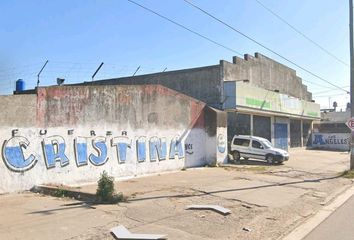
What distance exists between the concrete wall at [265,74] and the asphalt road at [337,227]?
66.6 feet

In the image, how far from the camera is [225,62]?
32.2 meters

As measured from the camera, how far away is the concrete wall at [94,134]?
Answer: 1520cm

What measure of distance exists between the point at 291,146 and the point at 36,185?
35.2 meters

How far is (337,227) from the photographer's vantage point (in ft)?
34.1

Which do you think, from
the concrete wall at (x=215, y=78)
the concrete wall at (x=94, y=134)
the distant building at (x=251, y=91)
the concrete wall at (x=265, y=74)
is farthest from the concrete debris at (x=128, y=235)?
the concrete wall at (x=265, y=74)

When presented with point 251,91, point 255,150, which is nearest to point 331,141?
point 251,91

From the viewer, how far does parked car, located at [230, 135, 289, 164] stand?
99.6 feet

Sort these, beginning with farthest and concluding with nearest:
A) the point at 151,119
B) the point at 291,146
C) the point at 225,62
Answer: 1. the point at 291,146
2. the point at 225,62
3. the point at 151,119

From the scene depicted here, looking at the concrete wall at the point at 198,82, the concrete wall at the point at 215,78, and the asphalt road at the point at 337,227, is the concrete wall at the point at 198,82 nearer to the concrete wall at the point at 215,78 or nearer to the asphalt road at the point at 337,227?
the concrete wall at the point at 215,78

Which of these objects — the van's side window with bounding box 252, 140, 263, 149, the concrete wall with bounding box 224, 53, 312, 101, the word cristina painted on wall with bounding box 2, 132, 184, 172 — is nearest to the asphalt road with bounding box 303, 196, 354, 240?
the word cristina painted on wall with bounding box 2, 132, 184, 172

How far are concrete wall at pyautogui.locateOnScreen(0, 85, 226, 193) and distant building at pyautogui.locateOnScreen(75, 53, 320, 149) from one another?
6197 millimetres

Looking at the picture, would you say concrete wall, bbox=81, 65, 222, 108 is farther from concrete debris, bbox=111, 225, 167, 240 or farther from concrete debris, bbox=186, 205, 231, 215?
concrete debris, bbox=111, 225, 167, 240

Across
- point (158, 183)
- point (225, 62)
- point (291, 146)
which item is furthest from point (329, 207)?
point (291, 146)

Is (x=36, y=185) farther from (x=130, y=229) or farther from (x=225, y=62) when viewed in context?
(x=225, y=62)
